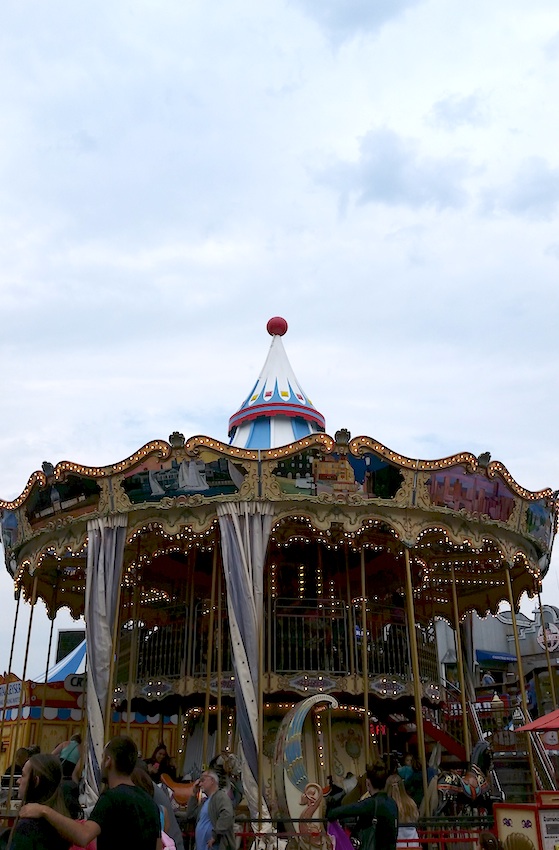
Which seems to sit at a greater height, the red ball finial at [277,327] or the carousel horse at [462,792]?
the red ball finial at [277,327]

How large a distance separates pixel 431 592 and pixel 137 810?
52.0 feet

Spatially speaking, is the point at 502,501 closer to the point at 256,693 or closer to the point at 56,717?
the point at 256,693

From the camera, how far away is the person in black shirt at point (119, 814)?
2.99 meters

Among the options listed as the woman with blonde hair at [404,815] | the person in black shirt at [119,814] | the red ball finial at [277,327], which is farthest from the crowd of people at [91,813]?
the red ball finial at [277,327]

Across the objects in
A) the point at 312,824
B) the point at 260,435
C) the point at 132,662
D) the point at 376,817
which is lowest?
the point at 312,824

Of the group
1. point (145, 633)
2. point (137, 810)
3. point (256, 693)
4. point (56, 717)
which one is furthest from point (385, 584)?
point (137, 810)

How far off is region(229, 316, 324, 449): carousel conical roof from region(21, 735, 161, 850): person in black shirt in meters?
14.5

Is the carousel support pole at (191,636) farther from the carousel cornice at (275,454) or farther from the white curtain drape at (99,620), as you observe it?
the carousel cornice at (275,454)

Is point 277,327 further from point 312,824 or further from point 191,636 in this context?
point 312,824

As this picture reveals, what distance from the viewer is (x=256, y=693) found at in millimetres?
11758

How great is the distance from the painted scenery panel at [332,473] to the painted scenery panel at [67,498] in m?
3.20

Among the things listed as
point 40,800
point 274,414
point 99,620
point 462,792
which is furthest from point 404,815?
point 274,414

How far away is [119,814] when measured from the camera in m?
3.18

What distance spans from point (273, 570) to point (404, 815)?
822cm
